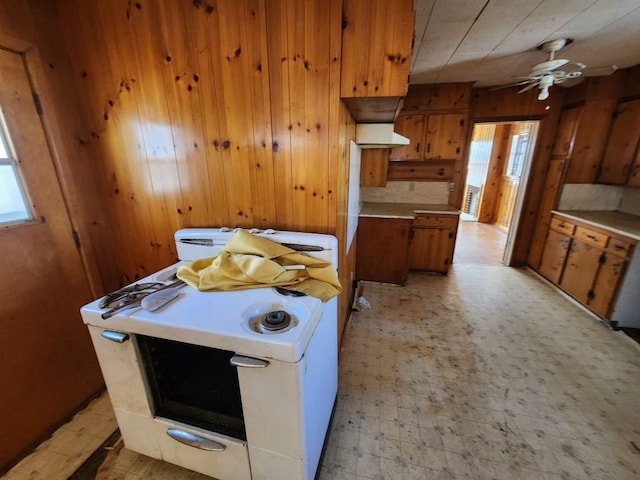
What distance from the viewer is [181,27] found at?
1269mm

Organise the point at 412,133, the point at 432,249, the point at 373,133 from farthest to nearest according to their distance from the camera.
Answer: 1. the point at 432,249
2. the point at 412,133
3. the point at 373,133

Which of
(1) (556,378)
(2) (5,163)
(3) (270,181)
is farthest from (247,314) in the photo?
(1) (556,378)

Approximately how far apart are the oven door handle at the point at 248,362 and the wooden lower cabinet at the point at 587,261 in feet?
10.6

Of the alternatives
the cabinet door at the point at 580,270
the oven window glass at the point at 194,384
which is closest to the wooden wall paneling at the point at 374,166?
the cabinet door at the point at 580,270

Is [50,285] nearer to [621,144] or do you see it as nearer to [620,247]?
[620,247]

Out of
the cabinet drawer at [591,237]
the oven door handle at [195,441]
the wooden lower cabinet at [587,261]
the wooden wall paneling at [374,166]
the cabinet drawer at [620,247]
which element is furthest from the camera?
the wooden wall paneling at [374,166]

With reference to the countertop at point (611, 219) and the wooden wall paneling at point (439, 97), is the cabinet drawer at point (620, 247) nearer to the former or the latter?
the countertop at point (611, 219)

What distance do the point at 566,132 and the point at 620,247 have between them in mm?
1683

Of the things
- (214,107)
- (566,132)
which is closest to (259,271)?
(214,107)

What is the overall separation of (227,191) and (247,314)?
806 millimetres

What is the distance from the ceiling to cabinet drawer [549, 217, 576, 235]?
64.9 inches

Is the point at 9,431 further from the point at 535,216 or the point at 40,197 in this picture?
the point at 535,216

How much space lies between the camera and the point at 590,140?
2.97m

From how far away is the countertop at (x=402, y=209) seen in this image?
3.04 meters
